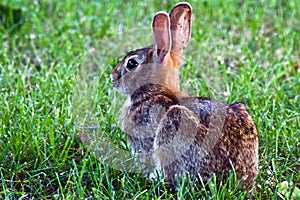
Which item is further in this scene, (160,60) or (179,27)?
(179,27)

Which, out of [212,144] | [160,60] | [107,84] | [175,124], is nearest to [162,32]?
[160,60]

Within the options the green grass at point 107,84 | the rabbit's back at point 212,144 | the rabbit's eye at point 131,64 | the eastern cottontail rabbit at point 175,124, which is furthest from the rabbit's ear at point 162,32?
the green grass at point 107,84

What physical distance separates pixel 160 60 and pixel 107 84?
1.05 m

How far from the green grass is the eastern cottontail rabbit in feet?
0.39

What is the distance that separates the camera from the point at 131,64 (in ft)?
13.5

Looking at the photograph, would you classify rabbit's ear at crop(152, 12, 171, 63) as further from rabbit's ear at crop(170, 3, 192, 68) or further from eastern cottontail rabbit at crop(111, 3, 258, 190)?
rabbit's ear at crop(170, 3, 192, 68)

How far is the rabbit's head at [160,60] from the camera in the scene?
3936 mm

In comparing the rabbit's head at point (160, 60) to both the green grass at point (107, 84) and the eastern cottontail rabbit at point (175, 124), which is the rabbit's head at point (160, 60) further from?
the green grass at point (107, 84)

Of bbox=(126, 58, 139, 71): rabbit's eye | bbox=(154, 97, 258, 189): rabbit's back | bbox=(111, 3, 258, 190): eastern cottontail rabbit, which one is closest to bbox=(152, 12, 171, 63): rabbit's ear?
bbox=(111, 3, 258, 190): eastern cottontail rabbit

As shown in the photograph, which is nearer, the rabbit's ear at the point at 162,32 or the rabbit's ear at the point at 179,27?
the rabbit's ear at the point at 162,32

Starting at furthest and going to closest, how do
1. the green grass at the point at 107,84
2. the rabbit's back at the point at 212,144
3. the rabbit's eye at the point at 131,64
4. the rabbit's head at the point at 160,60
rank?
the rabbit's eye at the point at 131,64 → the rabbit's head at the point at 160,60 → the green grass at the point at 107,84 → the rabbit's back at the point at 212,144

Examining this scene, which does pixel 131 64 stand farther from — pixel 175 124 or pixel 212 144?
pixel 212 144

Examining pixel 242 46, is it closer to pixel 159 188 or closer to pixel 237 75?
pixel 237 75

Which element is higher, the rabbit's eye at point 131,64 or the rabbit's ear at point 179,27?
the rabbit's ear at point 179,27
